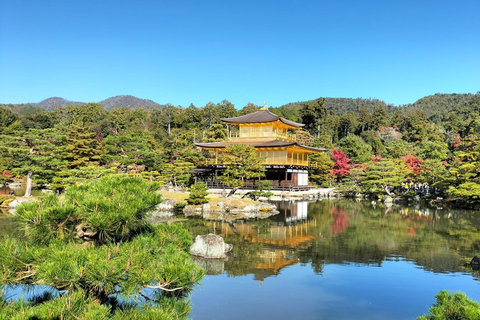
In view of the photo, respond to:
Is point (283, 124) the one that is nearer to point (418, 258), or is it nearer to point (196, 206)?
point (196, 206)

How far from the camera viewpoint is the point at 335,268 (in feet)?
32.4

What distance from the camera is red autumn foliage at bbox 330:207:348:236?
50.9 feet

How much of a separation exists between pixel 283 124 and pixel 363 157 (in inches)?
420

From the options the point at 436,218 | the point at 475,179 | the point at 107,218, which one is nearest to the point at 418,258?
the point at 436,218

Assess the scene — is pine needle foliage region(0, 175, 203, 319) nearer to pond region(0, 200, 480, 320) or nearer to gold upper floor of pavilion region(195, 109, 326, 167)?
pond region(0, 200, 480, 320)

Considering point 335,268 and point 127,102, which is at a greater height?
point 127,102

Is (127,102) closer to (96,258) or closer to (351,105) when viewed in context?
(351,105)

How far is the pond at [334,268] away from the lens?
721 centimetres

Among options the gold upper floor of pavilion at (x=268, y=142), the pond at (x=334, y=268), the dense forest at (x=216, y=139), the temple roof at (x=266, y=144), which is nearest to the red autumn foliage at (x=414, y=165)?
the dense forest at (x=216, y=139)

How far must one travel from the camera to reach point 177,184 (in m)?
30.3

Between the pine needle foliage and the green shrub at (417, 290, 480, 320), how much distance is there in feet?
7.60

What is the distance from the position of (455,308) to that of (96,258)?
10.8ft

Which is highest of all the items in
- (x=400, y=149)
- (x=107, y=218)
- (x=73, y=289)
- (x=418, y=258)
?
(x=400, y=149)

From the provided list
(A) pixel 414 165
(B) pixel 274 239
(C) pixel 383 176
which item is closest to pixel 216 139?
(C) pixel 383 176
